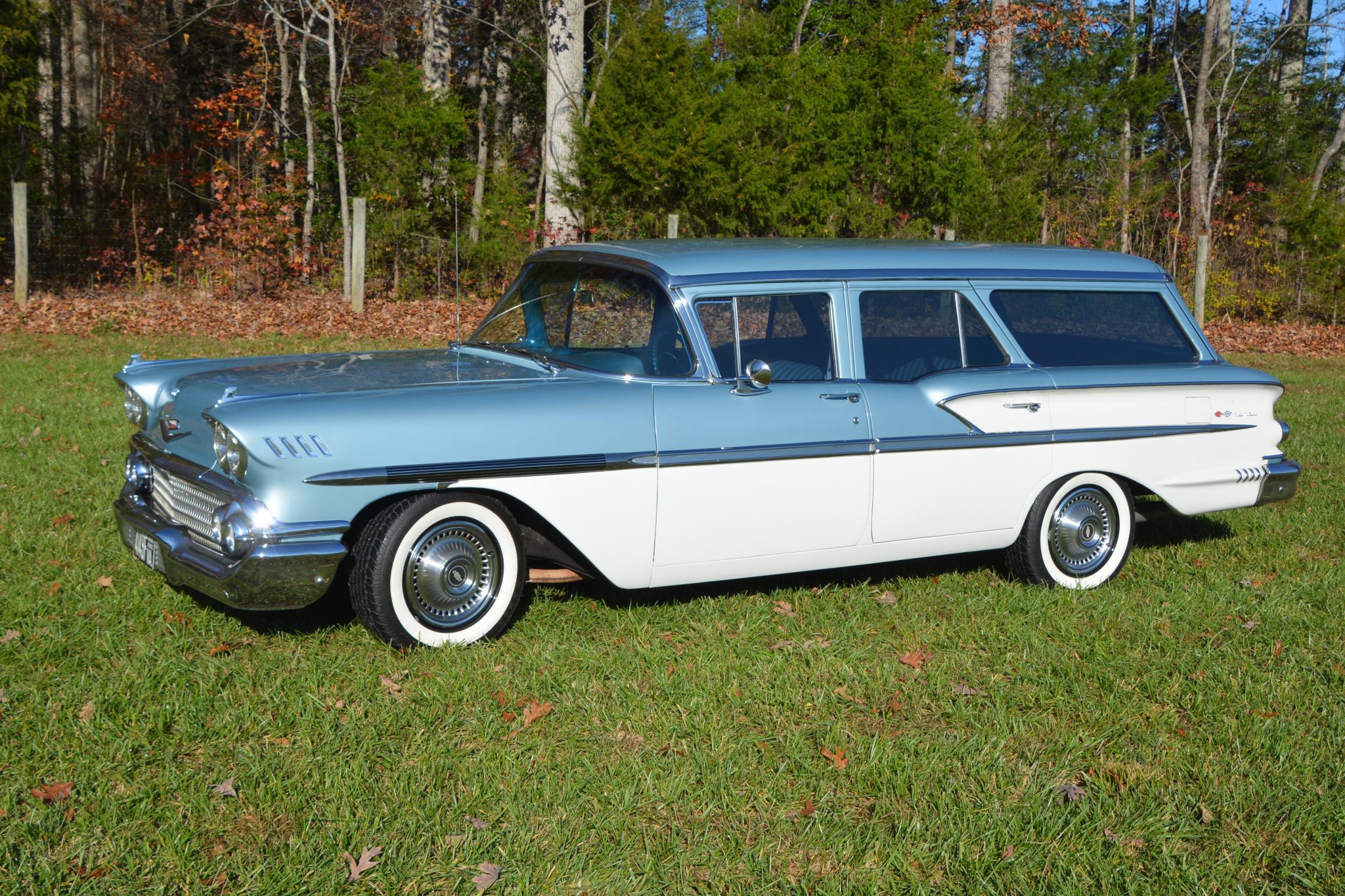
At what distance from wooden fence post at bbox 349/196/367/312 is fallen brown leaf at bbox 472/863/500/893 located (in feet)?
48.6

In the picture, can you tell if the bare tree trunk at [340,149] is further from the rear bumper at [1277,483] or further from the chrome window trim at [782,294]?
the rear bumper at [1277,483]

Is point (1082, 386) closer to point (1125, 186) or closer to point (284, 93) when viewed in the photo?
point (1125, 186)

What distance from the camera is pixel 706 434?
5.05 metres

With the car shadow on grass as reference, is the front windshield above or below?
Result: above

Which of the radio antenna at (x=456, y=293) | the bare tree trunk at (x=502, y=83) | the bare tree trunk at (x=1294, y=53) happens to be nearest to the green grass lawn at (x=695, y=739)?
the radio antenna at (x=456, y=293)

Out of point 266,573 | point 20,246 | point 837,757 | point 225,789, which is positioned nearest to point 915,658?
point 837,757

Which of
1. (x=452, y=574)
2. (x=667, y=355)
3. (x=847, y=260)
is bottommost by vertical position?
(x=452, y=574)

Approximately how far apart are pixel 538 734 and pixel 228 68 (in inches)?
1148

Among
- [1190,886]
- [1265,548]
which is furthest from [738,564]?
[1265,548]

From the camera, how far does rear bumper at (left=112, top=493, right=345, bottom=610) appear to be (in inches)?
173

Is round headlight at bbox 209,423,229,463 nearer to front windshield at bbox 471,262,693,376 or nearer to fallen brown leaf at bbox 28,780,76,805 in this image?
fallen brown leaf at bbox 28,780,76,805

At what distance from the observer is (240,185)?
2220cm

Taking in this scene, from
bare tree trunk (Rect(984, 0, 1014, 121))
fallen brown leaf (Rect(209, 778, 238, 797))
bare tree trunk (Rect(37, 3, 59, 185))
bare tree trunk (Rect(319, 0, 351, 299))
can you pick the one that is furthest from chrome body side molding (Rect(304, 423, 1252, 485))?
bare tree trunk (Rect(37, 3, 59, 185))

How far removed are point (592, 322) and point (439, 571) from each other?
1.43 meters
